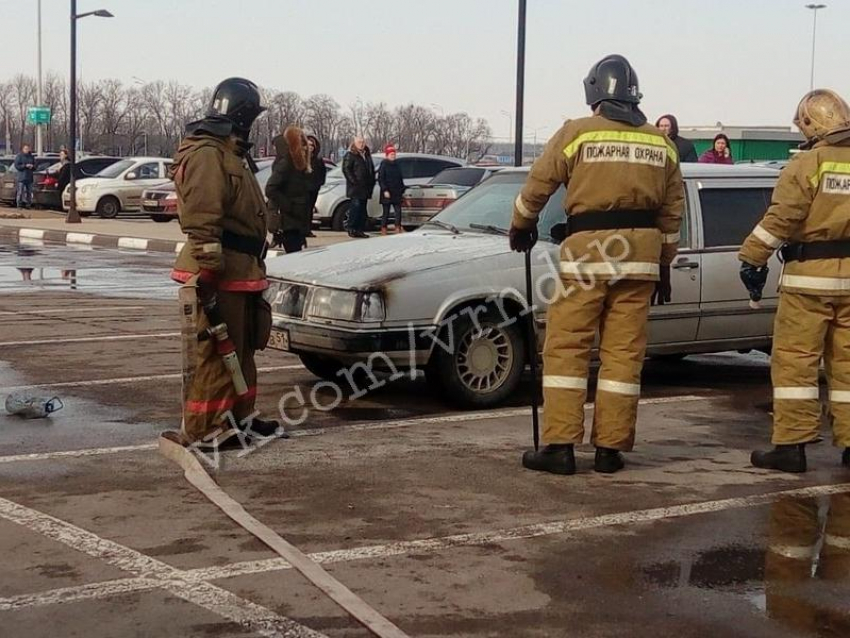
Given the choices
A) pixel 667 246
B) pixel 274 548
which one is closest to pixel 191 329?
pixel 274 548

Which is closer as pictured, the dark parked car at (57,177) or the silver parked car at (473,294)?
the silver parked car at (473,294)

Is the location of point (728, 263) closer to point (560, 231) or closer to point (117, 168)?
point (560, 231)

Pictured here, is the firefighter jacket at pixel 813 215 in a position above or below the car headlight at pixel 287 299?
above

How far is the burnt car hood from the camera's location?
7.79 m

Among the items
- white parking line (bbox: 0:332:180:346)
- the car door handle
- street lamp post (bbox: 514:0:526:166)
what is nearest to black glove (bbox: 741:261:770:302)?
the car door handle

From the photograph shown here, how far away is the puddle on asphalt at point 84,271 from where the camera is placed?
49.9ft

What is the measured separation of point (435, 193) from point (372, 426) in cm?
1674

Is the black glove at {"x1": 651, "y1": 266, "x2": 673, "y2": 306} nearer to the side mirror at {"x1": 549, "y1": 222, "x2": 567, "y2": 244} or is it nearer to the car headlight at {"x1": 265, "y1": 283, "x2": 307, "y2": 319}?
the side mirror at {"x1": 549, "y1": 222, "x2": 567, "y2": 244}

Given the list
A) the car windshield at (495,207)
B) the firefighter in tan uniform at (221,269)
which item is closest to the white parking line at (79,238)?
the car windshield at (495,207)

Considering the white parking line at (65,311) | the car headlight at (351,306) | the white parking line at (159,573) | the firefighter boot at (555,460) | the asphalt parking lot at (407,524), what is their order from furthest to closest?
the white parking line at (65,311), the car headlight at (351,306), the firefighter boot at (555,460), the asphalt parking lot at (407,524), the white parking line at (159,573)

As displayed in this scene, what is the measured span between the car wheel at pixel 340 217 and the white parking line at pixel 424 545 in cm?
1940

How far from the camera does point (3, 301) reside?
1353 cm

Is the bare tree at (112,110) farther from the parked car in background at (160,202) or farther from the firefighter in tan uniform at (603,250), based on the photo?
the firefighter in tan uniform at (603,250)

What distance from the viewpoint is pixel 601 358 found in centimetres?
647
